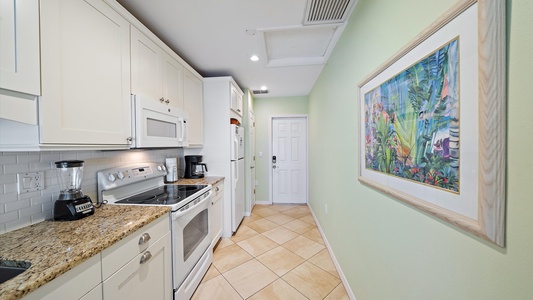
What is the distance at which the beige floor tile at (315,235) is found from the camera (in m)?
2.60

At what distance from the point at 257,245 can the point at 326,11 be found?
264 centimetres

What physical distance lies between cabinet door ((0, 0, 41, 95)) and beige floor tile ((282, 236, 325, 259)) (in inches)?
101

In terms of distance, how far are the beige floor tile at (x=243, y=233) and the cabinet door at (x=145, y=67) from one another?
2.05 meters

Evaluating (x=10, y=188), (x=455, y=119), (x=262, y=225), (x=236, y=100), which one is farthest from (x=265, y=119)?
(x=455, y=119)

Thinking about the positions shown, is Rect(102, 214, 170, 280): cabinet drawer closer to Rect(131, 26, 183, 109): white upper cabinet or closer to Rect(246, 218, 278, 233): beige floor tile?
Rect(131, 26, 183, 109): white upper cabinet

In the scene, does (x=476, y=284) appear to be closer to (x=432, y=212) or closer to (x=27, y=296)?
(x=432, y=212)

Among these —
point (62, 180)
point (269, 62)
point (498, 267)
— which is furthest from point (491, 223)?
point (269, 62)

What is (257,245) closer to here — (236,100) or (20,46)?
(236,100)

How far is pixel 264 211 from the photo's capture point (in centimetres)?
373

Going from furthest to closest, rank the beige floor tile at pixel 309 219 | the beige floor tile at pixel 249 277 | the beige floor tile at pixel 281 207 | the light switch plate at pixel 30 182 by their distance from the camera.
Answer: the beige floor tile at pixel 281 207, the beige floor tile at pixel 309 219, the beige floor tile at pixel 249 277, the light switch plate at pixel 30 182

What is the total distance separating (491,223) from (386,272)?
74 centimetres

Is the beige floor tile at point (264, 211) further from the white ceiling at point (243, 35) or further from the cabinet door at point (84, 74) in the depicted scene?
the cabinet door at point (84, 74)

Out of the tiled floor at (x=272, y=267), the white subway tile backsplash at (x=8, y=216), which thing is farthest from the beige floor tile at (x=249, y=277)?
the white subway tile backsplash at (x=8, y=216)

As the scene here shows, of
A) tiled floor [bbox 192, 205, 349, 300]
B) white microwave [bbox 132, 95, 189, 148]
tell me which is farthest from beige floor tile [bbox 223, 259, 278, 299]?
white microwave [bbox 132, 95, 189, 148]
